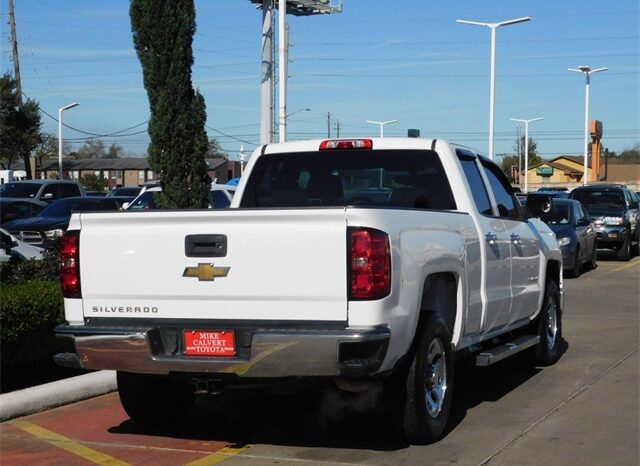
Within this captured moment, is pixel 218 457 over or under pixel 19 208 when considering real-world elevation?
under

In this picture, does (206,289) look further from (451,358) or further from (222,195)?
(222,195)

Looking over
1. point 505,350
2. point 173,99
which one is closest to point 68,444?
point 505,350

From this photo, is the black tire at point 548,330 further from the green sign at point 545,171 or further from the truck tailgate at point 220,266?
the green sign at point 545,171

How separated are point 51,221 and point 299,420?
1419 cm

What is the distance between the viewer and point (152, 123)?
13.0 metres

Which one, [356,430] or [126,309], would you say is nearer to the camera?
[126,309]

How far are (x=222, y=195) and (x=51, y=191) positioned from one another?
1161cm

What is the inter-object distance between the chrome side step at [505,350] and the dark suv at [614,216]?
15.2 m

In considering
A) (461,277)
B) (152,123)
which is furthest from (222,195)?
(461,277)

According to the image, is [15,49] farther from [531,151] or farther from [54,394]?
[531,151]

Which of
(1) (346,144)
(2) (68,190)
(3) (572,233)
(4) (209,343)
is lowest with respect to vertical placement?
(3) (572,233)


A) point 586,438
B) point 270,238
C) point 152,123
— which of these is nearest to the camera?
point 270,238

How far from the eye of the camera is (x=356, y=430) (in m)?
6.98

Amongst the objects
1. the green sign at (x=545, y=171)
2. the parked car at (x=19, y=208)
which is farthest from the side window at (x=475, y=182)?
the green sign at (x=545, y=171)
